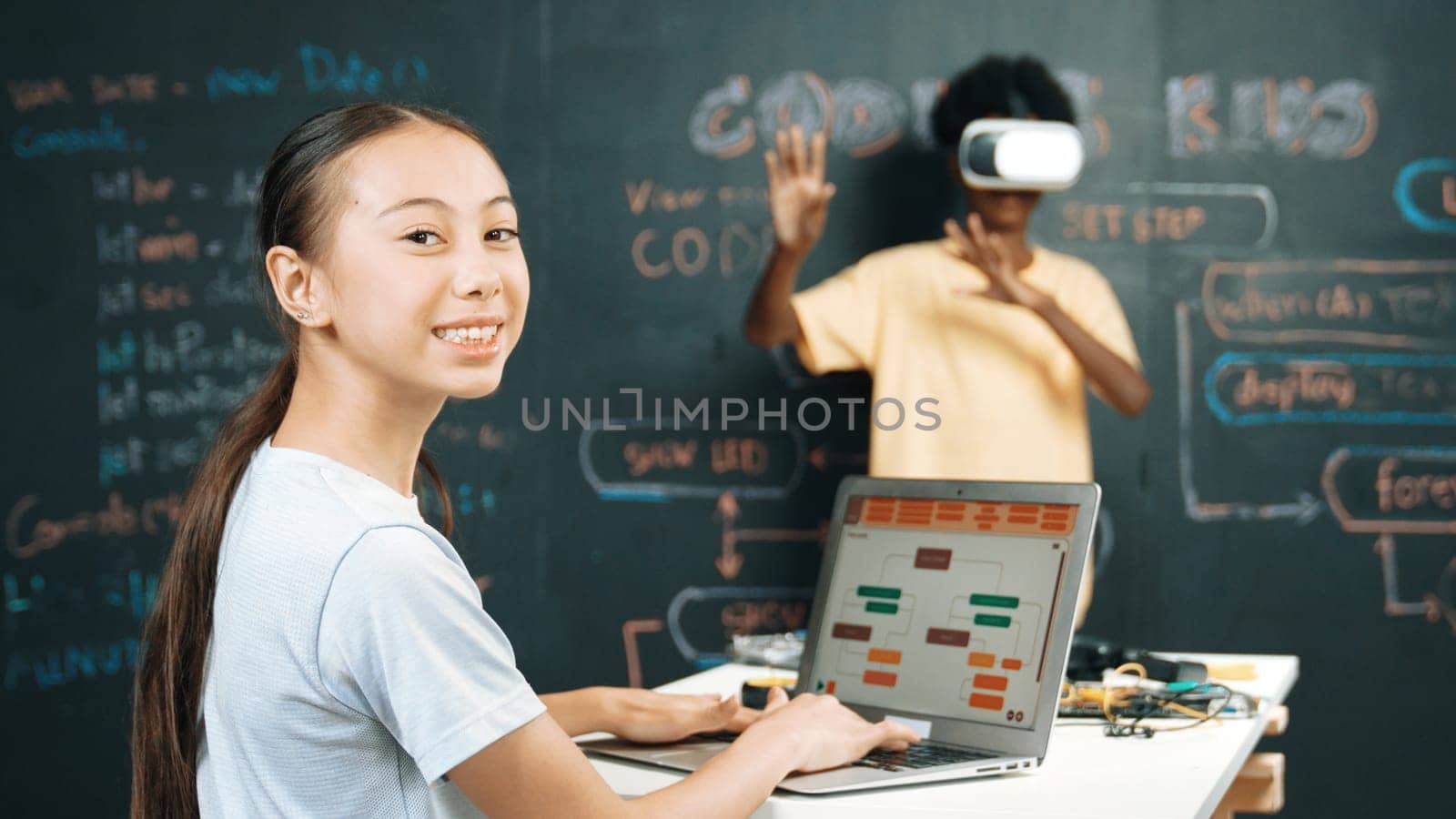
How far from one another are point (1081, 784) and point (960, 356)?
6.81ft

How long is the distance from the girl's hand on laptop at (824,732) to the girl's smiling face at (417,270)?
43cm

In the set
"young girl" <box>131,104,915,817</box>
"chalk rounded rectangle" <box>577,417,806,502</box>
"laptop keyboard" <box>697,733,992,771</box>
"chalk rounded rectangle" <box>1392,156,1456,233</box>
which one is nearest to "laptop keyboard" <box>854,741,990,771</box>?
"laptop keyboard" <box>697,733,992,771</box>

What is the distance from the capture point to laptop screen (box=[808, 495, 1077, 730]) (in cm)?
158

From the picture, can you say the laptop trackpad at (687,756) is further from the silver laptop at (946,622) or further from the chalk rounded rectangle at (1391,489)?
the chalk rounded rectangle at (1391,489)

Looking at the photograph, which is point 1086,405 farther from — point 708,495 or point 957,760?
point 957,760

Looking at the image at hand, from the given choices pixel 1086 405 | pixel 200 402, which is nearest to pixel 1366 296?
pixel 1086 405

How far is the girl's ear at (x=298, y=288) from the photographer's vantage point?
47.9 inches

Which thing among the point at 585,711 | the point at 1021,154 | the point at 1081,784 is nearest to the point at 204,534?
the point at 585,711

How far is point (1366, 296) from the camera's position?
140 inches

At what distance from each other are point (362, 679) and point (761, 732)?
425 millimetres

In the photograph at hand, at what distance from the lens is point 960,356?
137 inches

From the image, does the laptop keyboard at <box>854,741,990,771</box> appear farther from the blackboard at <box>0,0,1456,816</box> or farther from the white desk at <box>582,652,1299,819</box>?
the blackboard at <box>0,0,1456,816</box>

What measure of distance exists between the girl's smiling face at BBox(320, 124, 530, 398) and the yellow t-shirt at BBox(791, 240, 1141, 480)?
2272 millimetres

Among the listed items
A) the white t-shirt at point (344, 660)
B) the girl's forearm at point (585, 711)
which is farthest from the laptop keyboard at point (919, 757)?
the white t-shirt at point (344, 660)
